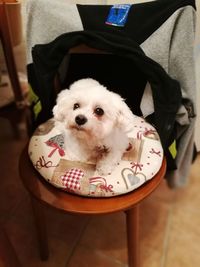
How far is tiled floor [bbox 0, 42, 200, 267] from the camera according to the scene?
122cm

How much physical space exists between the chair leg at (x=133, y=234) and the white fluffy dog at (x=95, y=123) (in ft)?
0.54

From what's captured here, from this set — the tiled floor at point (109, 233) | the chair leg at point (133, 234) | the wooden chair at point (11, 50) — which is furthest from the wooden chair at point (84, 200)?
the wooden chair at point (11, 50)

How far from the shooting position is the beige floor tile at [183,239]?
3.96 feet

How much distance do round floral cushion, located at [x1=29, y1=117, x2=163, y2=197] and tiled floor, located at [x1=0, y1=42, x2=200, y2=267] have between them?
0.38 meters

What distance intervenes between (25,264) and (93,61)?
2.89 ft

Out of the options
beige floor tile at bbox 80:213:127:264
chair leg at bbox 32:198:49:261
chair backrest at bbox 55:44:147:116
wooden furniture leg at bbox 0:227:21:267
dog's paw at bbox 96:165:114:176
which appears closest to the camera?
wooden furniture leg at bbox 0:227:21:267

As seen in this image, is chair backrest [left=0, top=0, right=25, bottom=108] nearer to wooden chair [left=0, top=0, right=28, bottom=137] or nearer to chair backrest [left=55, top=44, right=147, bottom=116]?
wooden chair [left=0, top=0, right=28, bottom=137]

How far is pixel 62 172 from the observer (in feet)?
2.92

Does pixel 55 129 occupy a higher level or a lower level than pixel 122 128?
lower

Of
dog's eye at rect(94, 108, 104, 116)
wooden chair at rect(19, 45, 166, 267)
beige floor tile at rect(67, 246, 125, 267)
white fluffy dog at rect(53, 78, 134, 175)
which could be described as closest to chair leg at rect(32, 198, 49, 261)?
wooden chair at rect(19, 45, 166, 267)

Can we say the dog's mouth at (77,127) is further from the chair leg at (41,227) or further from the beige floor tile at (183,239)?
the beige floor tile at (183,239)

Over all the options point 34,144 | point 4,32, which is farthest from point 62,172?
point 4,32

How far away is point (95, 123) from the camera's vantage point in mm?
843

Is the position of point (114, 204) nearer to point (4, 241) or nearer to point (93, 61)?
point (4, 241)
